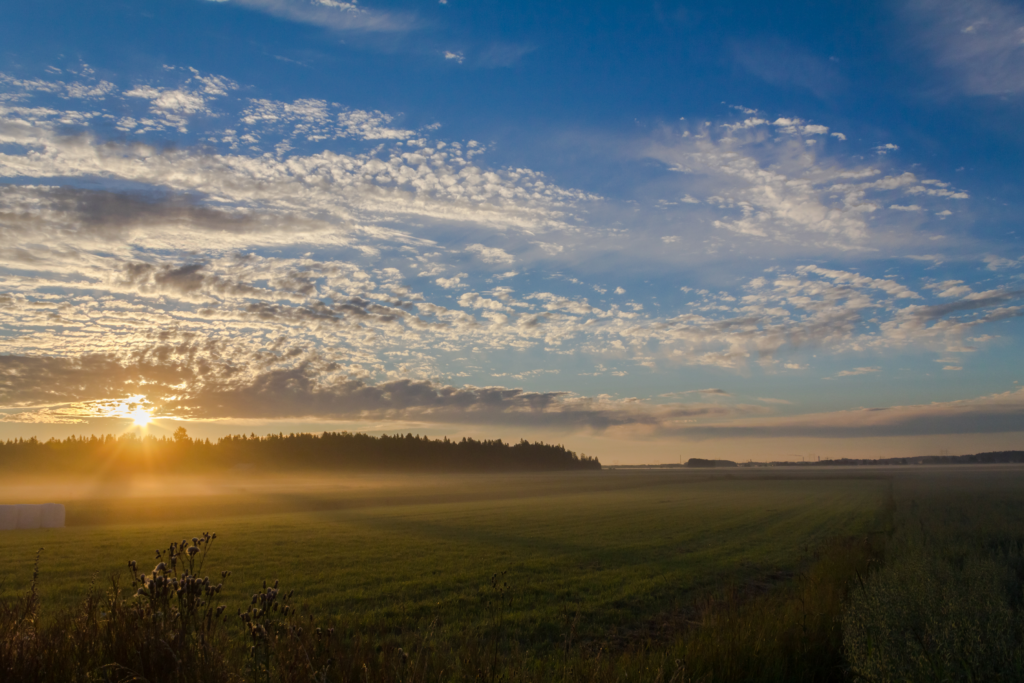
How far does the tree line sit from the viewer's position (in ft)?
471

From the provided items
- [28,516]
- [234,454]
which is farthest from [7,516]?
[234,454]

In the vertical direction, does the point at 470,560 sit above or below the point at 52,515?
above

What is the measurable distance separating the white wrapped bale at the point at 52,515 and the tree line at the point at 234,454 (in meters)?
134

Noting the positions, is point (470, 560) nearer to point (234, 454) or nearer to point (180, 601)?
point (180, 601)

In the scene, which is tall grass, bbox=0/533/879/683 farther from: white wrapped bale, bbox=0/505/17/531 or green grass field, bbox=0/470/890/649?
white wrapped bale, bbox=0/505/17/531

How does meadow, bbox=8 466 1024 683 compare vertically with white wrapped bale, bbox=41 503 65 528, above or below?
above

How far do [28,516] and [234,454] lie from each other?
142 m

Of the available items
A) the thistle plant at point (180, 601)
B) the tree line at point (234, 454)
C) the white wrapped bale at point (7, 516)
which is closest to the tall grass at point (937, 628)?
the thistle plant at point (180, 601)

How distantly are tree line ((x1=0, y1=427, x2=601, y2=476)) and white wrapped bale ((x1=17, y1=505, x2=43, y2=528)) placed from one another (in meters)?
134

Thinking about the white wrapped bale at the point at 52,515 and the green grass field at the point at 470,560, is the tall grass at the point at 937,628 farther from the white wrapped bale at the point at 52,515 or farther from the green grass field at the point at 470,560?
the white wrapped bale at the point at 52,515

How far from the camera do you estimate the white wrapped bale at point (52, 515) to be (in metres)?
33.8

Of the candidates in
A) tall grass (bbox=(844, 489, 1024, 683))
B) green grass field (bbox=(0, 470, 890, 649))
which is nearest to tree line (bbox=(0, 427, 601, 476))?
green grass field (bbox=(0, 470, 890, 649))

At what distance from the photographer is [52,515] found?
112 feet

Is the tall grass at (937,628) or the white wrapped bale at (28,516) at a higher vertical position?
the tall grass at (937,628)
